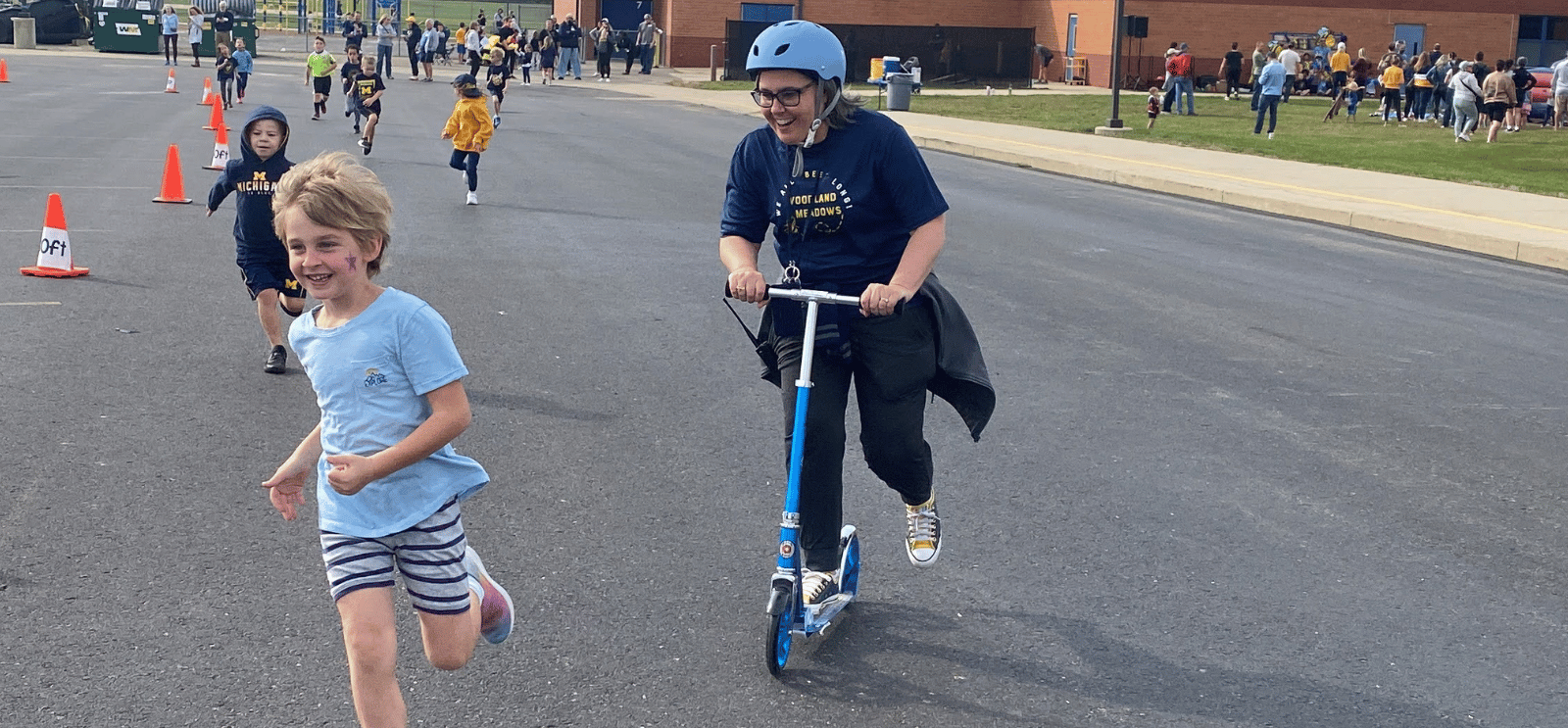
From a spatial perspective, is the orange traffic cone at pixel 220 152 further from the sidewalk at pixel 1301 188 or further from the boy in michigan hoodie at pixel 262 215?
the boy in michigan hoodie at pixel 262 215

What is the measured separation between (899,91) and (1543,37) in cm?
3163

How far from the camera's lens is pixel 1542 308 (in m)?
12.1

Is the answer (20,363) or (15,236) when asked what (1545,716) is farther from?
(15,236)

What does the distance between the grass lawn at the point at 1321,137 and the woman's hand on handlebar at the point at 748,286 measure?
19.3 meters

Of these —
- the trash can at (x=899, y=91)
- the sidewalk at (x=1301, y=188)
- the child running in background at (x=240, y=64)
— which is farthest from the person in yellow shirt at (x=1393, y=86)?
the child running in background at (x=240, y=64)

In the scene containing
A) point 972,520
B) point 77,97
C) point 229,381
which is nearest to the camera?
point 972,520

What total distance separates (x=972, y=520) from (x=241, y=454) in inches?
123

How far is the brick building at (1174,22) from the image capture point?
5419 cm

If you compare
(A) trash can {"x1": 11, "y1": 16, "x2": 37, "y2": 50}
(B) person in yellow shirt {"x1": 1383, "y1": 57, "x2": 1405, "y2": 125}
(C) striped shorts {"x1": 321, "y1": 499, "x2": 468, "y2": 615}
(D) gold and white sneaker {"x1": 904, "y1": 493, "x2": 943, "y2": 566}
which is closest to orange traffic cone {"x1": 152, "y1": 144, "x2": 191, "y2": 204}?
(D) gold and white sneaker {"x1": 904, "y1": 493, "x2": 943, "y2": 566}

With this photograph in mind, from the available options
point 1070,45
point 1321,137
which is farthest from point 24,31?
point 1321,137

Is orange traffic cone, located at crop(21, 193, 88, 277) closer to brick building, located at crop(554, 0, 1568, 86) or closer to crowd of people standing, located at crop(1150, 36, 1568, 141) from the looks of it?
crowd of people standing, located at crop(1150, 36, 1568, 141)

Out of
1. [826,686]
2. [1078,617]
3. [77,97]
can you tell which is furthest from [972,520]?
[77,97]

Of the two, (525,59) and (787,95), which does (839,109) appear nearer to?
(787,95)

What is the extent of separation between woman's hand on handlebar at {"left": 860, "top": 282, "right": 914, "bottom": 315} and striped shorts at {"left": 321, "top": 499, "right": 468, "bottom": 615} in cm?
123
